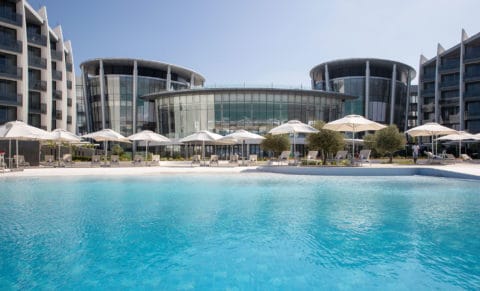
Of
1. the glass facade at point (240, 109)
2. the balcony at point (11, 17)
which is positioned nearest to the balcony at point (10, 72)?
the balcony at point (11, 17)

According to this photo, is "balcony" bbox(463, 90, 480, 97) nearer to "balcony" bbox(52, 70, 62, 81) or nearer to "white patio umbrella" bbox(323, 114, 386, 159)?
"white patio umbrella" bbox(323, 114, 386, 159)

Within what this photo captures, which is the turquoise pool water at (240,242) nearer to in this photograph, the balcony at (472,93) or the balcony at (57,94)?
the balcony at (57,94)

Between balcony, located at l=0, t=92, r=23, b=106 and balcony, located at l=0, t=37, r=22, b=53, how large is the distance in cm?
524

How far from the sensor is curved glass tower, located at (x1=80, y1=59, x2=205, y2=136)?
51.0 meters

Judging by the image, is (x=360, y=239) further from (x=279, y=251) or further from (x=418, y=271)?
(x=279, y=251)

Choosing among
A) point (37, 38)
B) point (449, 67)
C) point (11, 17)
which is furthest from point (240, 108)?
point (449, 67)

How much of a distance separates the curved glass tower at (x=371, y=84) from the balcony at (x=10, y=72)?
48852mm

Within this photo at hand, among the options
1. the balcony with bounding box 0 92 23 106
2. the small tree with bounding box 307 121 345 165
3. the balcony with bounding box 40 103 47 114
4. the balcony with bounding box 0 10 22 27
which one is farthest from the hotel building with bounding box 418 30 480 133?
the balcony with bounding box 0 10 22 27

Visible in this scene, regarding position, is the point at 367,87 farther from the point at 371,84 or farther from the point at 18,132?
the point at 18,132

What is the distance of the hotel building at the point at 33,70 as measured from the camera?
35.0m

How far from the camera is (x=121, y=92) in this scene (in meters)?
51.3

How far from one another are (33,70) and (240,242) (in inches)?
1801

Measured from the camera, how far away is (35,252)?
5.13 meters

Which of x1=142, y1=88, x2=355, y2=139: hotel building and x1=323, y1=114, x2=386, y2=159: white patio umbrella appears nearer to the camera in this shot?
x1=323, y1=114, x2=386, y2=159: white patio umbrella
